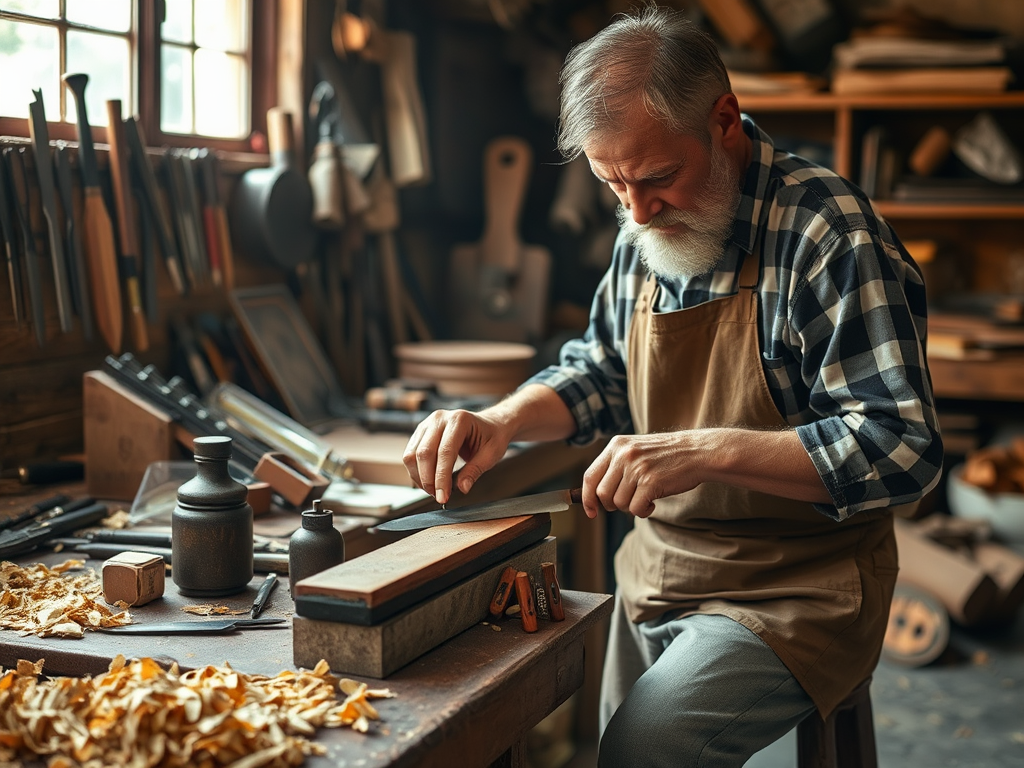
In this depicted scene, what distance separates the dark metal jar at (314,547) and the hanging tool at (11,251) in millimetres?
1052

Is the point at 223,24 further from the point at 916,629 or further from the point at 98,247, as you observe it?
the point at 916,629

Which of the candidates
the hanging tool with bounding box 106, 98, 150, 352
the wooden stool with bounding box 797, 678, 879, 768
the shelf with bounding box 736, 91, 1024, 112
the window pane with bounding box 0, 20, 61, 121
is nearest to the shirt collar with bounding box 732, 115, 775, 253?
the wooden stool with bounding box 797, 678, 879, 768

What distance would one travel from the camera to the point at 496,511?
5.83 ft

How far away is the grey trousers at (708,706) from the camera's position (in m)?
1.74

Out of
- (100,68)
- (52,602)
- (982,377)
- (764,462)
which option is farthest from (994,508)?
(52,602)

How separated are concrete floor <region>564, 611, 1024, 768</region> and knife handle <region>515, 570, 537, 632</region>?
196cm

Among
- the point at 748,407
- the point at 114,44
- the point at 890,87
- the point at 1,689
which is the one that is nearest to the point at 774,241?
the point at 748,407

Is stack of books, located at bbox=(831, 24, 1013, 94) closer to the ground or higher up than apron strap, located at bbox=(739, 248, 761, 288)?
higher up

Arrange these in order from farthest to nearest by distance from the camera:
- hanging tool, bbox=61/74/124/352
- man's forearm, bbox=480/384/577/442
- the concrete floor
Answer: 1. the concrete floor
2. hanging tool, bbox=61/74/124/352
3. man's forearm, bbox=480/384/577/442

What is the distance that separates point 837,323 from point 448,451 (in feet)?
2.31

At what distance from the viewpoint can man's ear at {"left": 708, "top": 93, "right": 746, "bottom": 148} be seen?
1.91 m

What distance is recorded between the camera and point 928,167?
13.8ft

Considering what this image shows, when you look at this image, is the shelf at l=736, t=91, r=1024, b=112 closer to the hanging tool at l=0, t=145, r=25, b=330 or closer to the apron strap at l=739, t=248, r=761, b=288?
the apron strap at l=739, t=248, r=761, b=288

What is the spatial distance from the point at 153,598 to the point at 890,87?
3.46 metres
